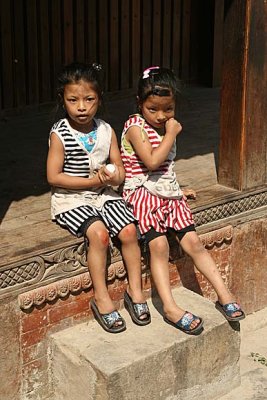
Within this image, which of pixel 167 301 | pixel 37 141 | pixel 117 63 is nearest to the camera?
pixel 167 301

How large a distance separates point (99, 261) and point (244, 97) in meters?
1.62

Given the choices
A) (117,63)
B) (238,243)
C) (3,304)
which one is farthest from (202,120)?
(3,304)

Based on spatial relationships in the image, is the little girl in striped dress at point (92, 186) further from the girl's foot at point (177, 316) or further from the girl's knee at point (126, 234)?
the girl's foot at point (177, 316)

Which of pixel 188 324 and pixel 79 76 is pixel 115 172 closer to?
pixel 79 76

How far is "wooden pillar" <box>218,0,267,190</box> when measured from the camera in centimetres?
504

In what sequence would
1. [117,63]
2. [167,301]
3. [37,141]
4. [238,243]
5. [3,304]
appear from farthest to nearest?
1. [117,63]
2. [37,141]
3. [238,243]
4. [167,301]
5. [3,304]

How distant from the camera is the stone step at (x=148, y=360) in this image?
4012 millimetres

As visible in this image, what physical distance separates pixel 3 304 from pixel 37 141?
104 inches

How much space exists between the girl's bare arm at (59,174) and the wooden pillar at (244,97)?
4.51 feet

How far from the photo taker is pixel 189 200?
508cm

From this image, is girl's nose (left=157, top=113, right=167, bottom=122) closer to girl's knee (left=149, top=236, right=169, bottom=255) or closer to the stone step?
girl's knee (left=149, top=236, right=169, bottom=255)

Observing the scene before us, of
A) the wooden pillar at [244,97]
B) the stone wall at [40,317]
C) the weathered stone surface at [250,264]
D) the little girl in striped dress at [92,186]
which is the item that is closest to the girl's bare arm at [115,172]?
the little girl in striped dress at [92,186]

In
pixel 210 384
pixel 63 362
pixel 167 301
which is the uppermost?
pixel 167 301

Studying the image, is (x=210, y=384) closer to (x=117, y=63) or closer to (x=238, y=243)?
(x=238, y=243)
